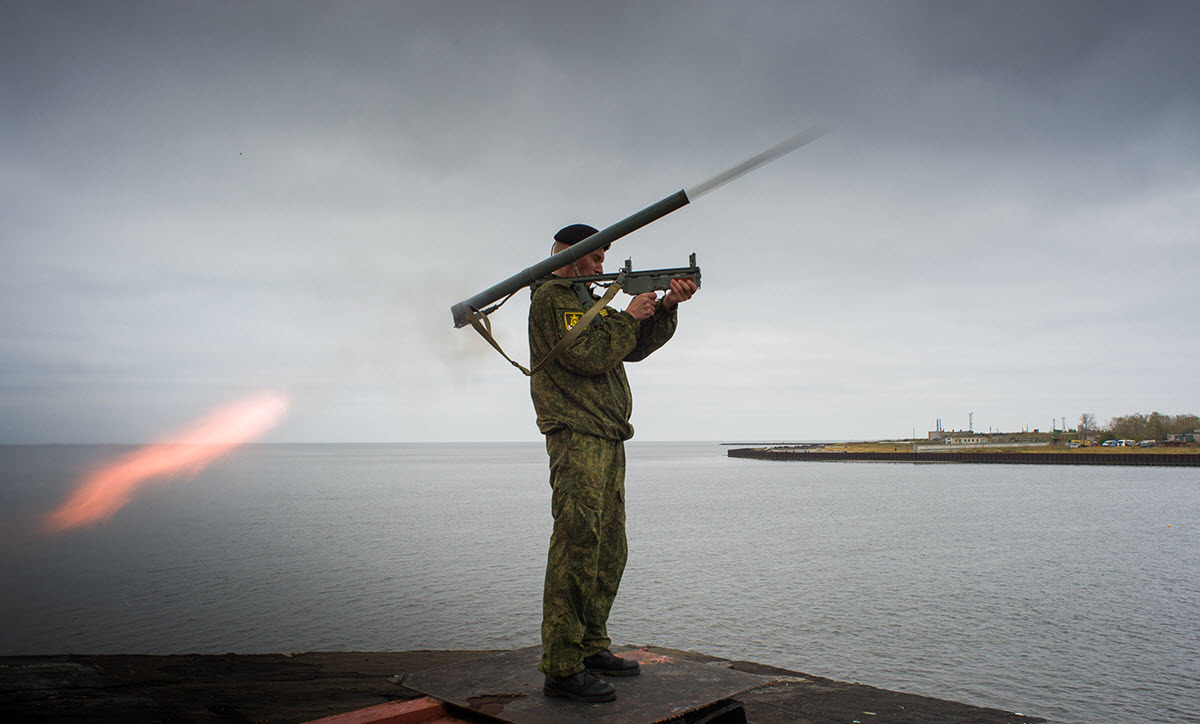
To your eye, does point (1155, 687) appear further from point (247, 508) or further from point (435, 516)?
point (247, 508)

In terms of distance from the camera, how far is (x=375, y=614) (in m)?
15.3

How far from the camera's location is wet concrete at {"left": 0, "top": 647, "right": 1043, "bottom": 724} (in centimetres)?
431

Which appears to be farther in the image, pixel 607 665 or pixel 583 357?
pixel 607 665

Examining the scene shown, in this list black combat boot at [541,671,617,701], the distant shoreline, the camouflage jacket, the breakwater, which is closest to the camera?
black combat boot at [541,671,617,701]

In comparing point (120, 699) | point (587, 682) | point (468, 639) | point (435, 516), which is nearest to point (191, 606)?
point (468, 639)

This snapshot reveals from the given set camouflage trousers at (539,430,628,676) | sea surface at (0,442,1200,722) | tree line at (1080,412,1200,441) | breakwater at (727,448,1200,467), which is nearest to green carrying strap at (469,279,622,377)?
camouflage trousers at (539,430,628,676)

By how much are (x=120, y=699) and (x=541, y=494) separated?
163 ft

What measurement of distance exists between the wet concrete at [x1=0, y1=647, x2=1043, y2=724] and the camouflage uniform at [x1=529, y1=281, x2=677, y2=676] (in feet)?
3.45

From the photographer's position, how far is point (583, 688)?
3270 mm

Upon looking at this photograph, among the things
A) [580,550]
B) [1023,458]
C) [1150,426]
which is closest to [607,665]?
[580,550]

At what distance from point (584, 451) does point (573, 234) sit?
128 centimetres

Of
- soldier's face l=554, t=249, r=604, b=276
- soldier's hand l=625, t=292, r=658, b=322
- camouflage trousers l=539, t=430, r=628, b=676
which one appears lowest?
camouflage trousers l=539, t=430, r=628, b=676

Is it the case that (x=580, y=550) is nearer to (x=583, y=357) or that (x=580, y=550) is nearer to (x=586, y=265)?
(x=583, y=357)

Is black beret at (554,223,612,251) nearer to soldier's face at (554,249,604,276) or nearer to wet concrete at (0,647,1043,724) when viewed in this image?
soldier's face at (554,249,604,276)
